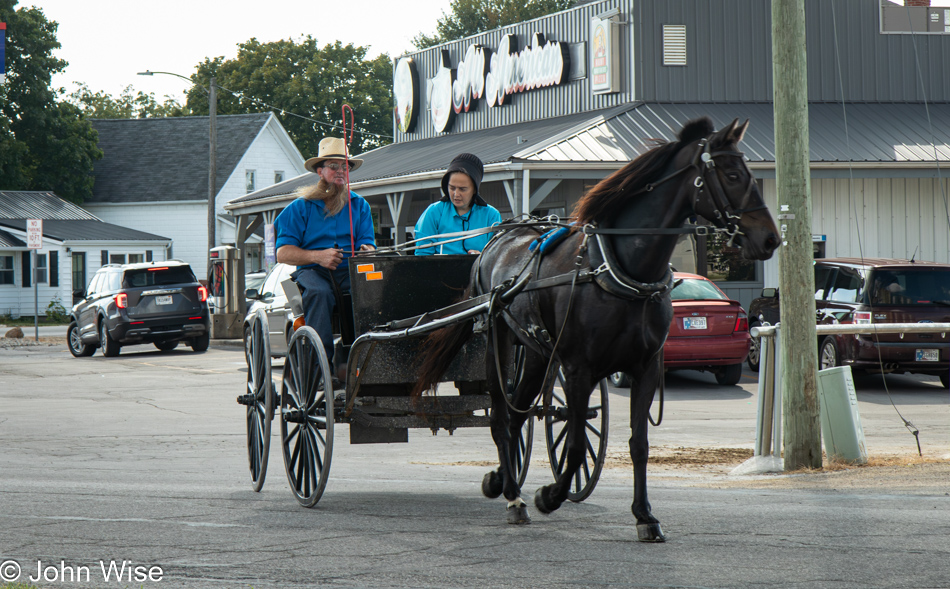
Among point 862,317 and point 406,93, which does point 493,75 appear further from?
point 862,317

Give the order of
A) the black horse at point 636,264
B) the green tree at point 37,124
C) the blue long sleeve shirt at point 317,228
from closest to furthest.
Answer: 1. the black horse at point 636,264
2. the blue long sleeve shirt at point 317,228
3. the green tree at point 37,124

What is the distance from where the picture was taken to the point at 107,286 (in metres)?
24.3

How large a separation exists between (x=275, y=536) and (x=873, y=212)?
66.6 ft

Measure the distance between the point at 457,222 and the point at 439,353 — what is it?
1265mm

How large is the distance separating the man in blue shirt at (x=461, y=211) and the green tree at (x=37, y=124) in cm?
4666

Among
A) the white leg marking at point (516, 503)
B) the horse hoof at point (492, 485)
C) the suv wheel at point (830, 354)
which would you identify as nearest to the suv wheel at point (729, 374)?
the suv wheel at point (830, 354)

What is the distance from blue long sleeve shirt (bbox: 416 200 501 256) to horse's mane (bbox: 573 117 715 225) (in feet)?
6.67

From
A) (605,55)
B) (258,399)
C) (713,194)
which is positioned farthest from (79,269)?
(713,194)

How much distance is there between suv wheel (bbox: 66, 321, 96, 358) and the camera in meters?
24.6

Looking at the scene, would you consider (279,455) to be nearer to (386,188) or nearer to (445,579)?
(445,579)

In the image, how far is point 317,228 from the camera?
7656mm

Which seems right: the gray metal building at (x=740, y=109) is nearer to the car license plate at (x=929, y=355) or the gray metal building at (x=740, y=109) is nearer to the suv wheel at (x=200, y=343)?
the suv wheel at (x=200, y=343)

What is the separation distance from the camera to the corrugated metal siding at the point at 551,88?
2400 cm

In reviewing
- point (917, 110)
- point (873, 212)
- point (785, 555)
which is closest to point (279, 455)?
point (785, 555)
